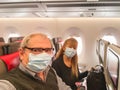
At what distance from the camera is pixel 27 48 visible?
1542mm

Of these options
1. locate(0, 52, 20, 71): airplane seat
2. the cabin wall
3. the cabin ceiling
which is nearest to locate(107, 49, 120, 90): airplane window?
locate(0, 52, 20, 71): airplane seat

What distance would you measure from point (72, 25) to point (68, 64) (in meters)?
3.98

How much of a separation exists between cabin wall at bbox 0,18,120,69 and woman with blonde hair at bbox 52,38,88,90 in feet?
12.3

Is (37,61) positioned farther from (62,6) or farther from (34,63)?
(62,6)

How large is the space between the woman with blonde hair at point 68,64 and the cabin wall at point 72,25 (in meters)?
3.76

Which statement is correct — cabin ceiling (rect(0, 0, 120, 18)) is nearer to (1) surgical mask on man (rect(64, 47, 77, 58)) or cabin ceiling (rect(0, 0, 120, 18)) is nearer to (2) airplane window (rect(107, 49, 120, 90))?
(1) surgical mask on man (rect(64, 47, 77, 58))

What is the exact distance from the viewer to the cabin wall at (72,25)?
690cm

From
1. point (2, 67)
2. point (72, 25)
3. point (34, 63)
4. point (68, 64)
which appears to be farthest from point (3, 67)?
point (72, 25)

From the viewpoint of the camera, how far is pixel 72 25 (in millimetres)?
7035

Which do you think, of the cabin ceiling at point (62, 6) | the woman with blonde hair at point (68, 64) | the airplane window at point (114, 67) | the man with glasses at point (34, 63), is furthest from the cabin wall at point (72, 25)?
the man with glasses at point (34, 63)

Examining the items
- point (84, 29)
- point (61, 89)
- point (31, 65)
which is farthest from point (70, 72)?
point (84, 29)

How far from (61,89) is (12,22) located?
5.84m

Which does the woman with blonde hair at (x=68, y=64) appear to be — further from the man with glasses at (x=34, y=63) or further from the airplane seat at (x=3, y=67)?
the airplane seat at (x=3, y=67)

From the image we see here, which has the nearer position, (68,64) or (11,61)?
(11,61)
